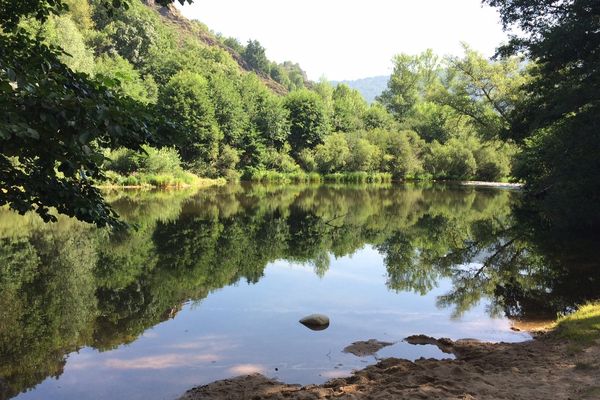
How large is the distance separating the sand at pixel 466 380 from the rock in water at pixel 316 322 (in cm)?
264

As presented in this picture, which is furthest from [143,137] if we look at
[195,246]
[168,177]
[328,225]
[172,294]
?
[168,177]

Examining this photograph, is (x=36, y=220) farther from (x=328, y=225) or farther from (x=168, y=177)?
(x=168, y=177)

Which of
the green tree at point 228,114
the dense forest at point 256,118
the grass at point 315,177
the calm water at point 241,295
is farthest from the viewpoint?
the grass at point 315,177

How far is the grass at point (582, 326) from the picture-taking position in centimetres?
857

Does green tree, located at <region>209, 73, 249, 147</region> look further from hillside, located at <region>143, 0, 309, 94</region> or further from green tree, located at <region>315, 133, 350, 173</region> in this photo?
hillside, located at <region>143, 0, 309, 94</region>

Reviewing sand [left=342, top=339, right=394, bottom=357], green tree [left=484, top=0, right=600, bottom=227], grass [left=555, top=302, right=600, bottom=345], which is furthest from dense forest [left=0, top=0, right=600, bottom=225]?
grass [left=555, top=302, right=600, bottom=345]

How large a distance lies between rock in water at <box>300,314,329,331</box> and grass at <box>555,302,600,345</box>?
4.92 m

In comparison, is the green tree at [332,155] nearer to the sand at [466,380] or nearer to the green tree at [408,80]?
the green tree at [408,80]

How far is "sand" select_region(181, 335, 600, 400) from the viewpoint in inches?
250

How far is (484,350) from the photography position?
8758mm

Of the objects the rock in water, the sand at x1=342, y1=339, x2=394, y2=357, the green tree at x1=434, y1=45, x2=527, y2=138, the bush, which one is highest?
the green tree at x1=434, y1=45, x2=527, y2=138

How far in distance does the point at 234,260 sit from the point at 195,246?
267 centimetres

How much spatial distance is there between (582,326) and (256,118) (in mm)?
64819

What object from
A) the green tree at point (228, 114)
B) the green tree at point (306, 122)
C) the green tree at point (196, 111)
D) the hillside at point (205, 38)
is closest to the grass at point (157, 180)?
the green tree at point (196, 111)
